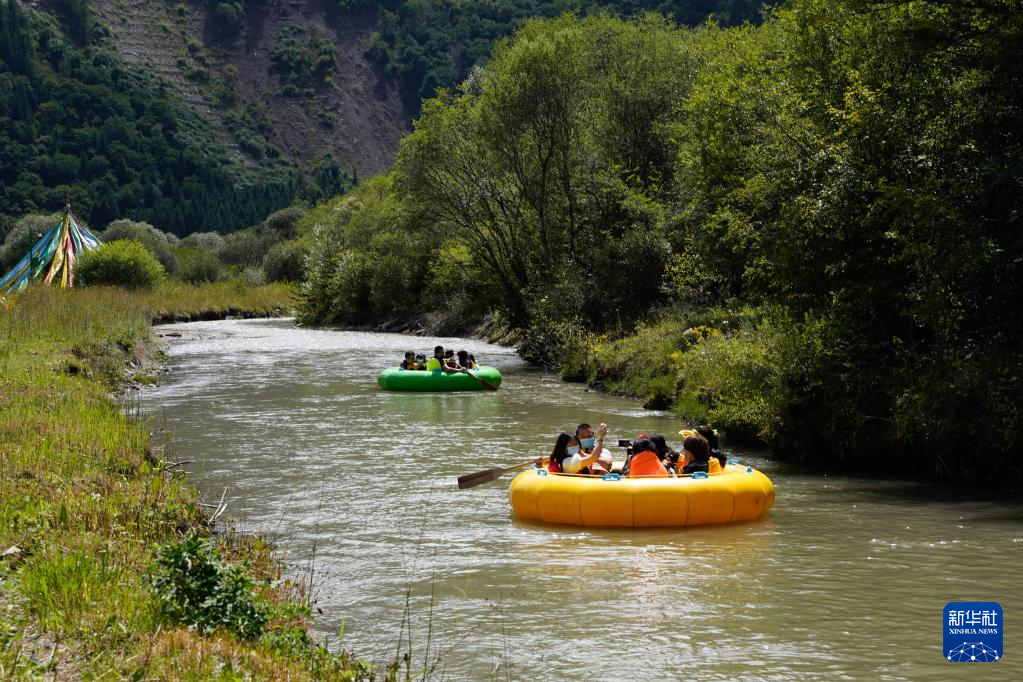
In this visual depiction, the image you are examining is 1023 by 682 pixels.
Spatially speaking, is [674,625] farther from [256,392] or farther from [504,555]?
[256,392]

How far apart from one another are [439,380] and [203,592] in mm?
14888

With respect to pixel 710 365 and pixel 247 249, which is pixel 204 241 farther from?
pixel 710 365

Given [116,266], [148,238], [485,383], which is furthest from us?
[148,238]

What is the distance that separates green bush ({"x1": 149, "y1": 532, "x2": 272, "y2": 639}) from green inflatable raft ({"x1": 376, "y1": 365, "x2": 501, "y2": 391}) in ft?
47.0

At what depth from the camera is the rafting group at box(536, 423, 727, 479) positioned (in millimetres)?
9875

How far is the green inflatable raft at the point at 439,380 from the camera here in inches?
802

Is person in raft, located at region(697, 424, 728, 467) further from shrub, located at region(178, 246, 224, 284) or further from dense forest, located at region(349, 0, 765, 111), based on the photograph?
dense forest, located at region(349, 0, 765, 111)

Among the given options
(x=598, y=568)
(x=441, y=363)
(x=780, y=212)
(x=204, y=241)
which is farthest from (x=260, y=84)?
(x=598, y=568)

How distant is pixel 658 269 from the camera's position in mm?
23688

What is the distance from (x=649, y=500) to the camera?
937 centimetres

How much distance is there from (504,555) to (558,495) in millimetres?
1195

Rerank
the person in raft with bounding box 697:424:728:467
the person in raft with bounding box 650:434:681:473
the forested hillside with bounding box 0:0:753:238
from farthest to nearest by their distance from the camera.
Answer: the forested hillside with bounding box 0:0:753:238 → the person in raft with bounding box 697:424:728:467 → the person in raft with bounding box 650:434:681:473

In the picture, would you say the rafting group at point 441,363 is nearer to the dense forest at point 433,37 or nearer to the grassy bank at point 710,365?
the grassy bank at point 710,365

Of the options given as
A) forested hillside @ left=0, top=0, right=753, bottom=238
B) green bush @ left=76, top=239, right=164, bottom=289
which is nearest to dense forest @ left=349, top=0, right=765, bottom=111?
forested hillside @ left=0, top=0, right=753, bottom=238
